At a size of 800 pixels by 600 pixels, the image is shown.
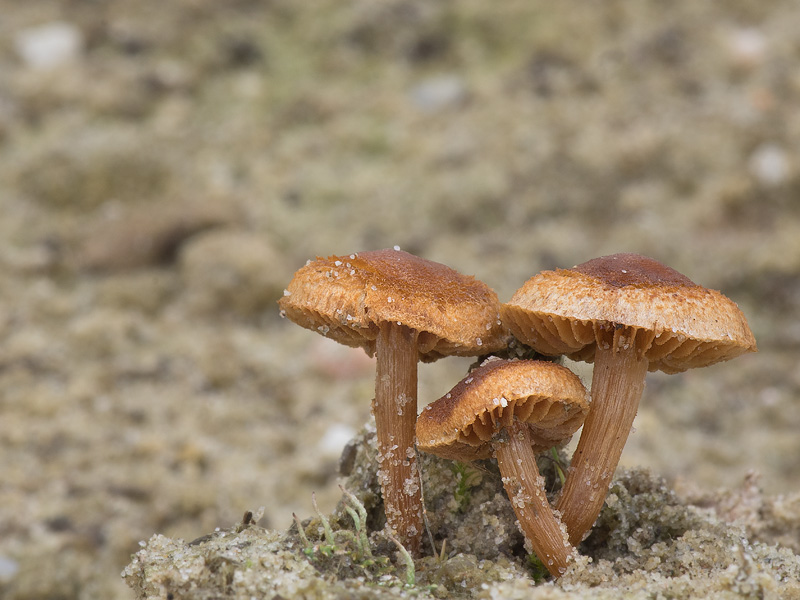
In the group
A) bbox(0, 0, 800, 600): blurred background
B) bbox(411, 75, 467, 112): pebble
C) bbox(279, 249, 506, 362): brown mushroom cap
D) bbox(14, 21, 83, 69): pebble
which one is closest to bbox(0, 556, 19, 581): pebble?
bbox(0, 0, 800, 600): blurred background

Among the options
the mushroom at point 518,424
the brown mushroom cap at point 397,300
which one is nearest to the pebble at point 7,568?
the brown mushroom cap at point 397,300

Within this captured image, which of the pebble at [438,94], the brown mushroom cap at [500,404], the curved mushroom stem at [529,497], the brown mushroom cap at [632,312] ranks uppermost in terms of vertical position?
the pebble at [438,94]

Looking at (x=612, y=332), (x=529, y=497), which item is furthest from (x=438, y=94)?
(x=529, y=497)

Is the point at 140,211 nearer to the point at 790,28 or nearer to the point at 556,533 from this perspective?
the point at 556,533

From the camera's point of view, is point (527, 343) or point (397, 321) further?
point (527, 343)

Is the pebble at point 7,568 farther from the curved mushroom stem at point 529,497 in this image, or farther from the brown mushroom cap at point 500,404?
the curved mushroom stem at point 529,497

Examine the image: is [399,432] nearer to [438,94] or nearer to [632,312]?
[632,312]
